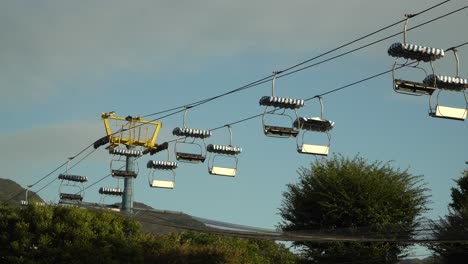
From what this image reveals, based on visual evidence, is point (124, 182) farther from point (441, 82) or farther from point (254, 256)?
point (441, 82)

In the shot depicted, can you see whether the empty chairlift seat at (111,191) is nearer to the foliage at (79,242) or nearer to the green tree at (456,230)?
the foliage at (79,242)

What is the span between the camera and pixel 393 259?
52.4 m

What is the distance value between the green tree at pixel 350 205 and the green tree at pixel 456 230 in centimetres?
252

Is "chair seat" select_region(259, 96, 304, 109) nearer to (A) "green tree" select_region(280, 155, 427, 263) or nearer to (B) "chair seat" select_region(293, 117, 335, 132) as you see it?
(B) "chair seat" select_region(293, 117, 335, 132)

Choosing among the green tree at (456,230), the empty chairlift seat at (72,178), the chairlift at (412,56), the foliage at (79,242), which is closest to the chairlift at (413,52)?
the chairlift at (412,56)

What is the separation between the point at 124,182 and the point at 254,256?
16.5 meters

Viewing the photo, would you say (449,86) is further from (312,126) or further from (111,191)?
(111,191)

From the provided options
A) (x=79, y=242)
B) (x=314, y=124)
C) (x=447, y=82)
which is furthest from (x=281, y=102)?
(x=79, y=242)

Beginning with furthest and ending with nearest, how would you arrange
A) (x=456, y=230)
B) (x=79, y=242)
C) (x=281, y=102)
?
(x=79, y=242), (x=456, y=230), (x=281, y=102)

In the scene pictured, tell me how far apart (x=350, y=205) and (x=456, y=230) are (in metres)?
21.7

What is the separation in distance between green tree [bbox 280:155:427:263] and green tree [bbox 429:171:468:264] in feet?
8.28

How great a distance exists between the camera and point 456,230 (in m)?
31.9

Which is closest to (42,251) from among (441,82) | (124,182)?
(124,182)

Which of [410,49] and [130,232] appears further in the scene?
[130,232]
